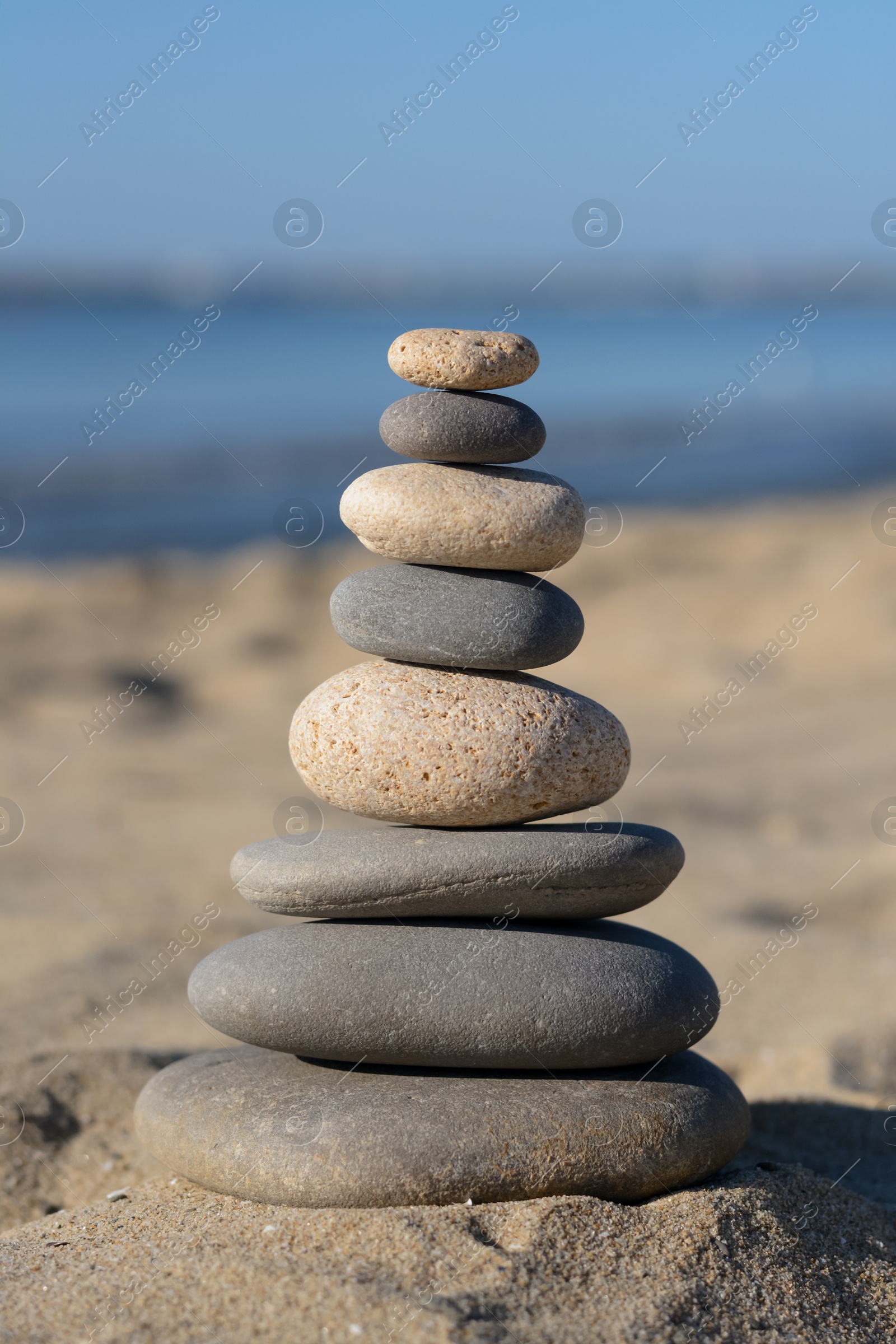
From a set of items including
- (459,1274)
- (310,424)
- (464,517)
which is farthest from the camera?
(310,424)

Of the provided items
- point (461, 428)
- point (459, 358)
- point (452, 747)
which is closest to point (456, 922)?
point (452, 747)

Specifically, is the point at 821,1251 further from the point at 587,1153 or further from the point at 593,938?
the point at 593,938

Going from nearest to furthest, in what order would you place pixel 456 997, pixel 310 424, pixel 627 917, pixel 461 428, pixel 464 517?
pixel 456 997 → pixel 464 517 → pixel 461 428 → pixel 627 917 → pixel 310 424

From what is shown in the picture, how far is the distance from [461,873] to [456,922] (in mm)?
270

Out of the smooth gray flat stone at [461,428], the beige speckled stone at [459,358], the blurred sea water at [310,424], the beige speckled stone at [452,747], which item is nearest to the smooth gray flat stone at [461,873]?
the beige speckled stone at [452,747]

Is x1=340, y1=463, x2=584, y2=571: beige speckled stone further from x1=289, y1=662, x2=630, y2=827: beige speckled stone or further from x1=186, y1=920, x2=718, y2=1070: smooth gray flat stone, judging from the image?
x1=186, y1=920, x2=718, y2=1070: smooth gray flat stone

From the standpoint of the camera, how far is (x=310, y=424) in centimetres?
2866

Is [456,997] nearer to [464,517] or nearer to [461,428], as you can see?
[464,517]

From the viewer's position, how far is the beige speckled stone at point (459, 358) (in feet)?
13.2

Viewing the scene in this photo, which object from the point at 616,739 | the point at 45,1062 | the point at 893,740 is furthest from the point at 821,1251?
the point at 893,740

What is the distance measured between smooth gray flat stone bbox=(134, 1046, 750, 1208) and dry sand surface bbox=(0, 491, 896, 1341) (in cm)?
10

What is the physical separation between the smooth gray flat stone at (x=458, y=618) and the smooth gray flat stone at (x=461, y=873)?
1.92ft

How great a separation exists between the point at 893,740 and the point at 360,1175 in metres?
7.86

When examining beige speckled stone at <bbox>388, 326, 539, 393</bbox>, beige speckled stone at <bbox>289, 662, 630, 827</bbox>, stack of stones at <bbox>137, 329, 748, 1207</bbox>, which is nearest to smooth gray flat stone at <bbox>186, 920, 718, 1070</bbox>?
stack of stones at <bbox>137, 329, 748, 1207</bbox>
